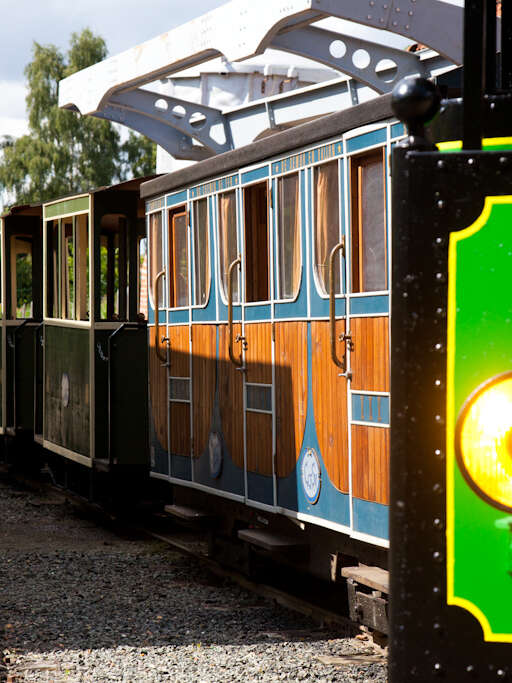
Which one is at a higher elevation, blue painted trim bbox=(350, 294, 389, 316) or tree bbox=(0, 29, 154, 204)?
tree bbox=(0, 29, 154, 204)

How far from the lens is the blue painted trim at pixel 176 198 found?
827cm

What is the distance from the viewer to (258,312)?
22.8ft

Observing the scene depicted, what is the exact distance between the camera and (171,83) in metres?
15.6

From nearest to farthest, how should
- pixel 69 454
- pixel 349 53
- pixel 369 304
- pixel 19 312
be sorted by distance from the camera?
pixel 369 304 → pixel 349 53 → pixel 69 454 → pixel 19 312

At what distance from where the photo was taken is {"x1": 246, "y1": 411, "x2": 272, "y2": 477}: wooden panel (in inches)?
269

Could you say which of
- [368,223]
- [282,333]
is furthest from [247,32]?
[368,223]

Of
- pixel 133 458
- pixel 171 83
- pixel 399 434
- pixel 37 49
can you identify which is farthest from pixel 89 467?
pixel 37 49

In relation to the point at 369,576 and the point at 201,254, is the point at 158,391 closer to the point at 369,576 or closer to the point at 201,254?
the point at 201,254

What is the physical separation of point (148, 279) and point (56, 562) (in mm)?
2266

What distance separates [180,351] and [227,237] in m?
1.31

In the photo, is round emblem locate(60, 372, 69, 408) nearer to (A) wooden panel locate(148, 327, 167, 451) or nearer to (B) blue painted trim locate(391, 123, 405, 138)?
(A) wooden panel locate(148, 327, 167, 451)

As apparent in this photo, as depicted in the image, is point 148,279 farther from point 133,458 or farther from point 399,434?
point 399,434

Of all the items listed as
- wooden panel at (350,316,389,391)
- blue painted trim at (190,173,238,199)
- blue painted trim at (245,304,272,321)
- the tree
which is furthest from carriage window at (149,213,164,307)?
the tree

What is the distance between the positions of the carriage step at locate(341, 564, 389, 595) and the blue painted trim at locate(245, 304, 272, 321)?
1.68 m
